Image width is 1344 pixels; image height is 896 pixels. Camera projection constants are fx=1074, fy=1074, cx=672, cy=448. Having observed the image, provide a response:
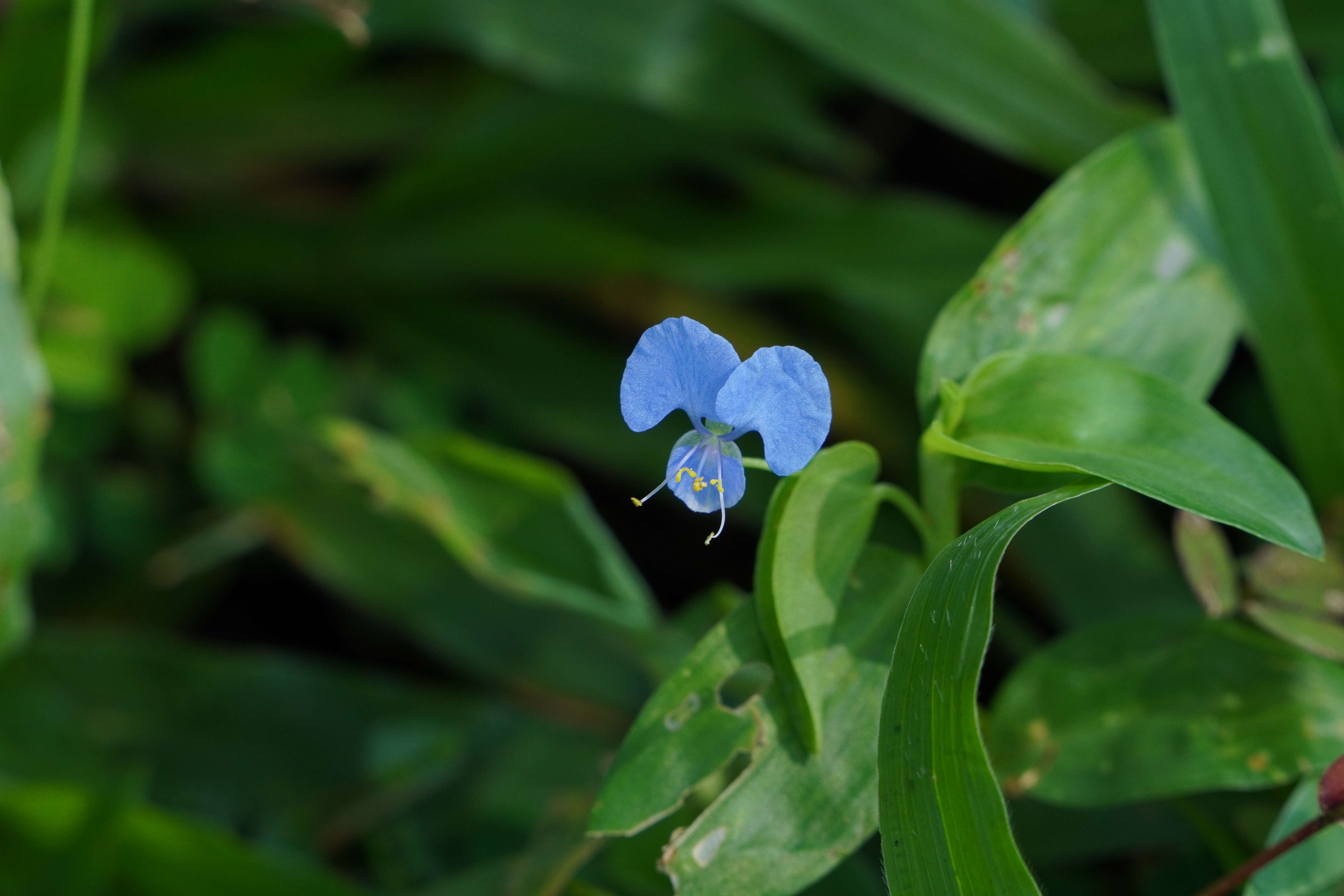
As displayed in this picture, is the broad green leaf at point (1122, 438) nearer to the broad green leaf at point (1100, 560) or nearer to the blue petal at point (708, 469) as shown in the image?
the blue petal at point (708, 469)

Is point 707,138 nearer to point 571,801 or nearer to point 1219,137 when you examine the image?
point 1219,137

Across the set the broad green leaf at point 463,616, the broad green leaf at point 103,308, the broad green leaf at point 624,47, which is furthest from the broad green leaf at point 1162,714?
the broad green leaf at point 103,308

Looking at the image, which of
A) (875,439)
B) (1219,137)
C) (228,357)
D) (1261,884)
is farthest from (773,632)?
(228,357)

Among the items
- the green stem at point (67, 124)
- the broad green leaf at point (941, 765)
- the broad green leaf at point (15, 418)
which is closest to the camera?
the broad green leaf at point (941, 765)

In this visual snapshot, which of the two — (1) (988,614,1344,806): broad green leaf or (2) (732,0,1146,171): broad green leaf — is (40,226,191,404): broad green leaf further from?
(1) (988,614,1344,806): broad green leaf

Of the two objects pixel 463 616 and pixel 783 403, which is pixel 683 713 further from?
pixel 463 616

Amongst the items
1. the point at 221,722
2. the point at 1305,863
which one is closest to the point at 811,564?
the point at 1305,863

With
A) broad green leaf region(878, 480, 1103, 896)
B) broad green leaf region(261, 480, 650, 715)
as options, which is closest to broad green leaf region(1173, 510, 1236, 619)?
broad green leaf region(878, 480, 1103, 896)
